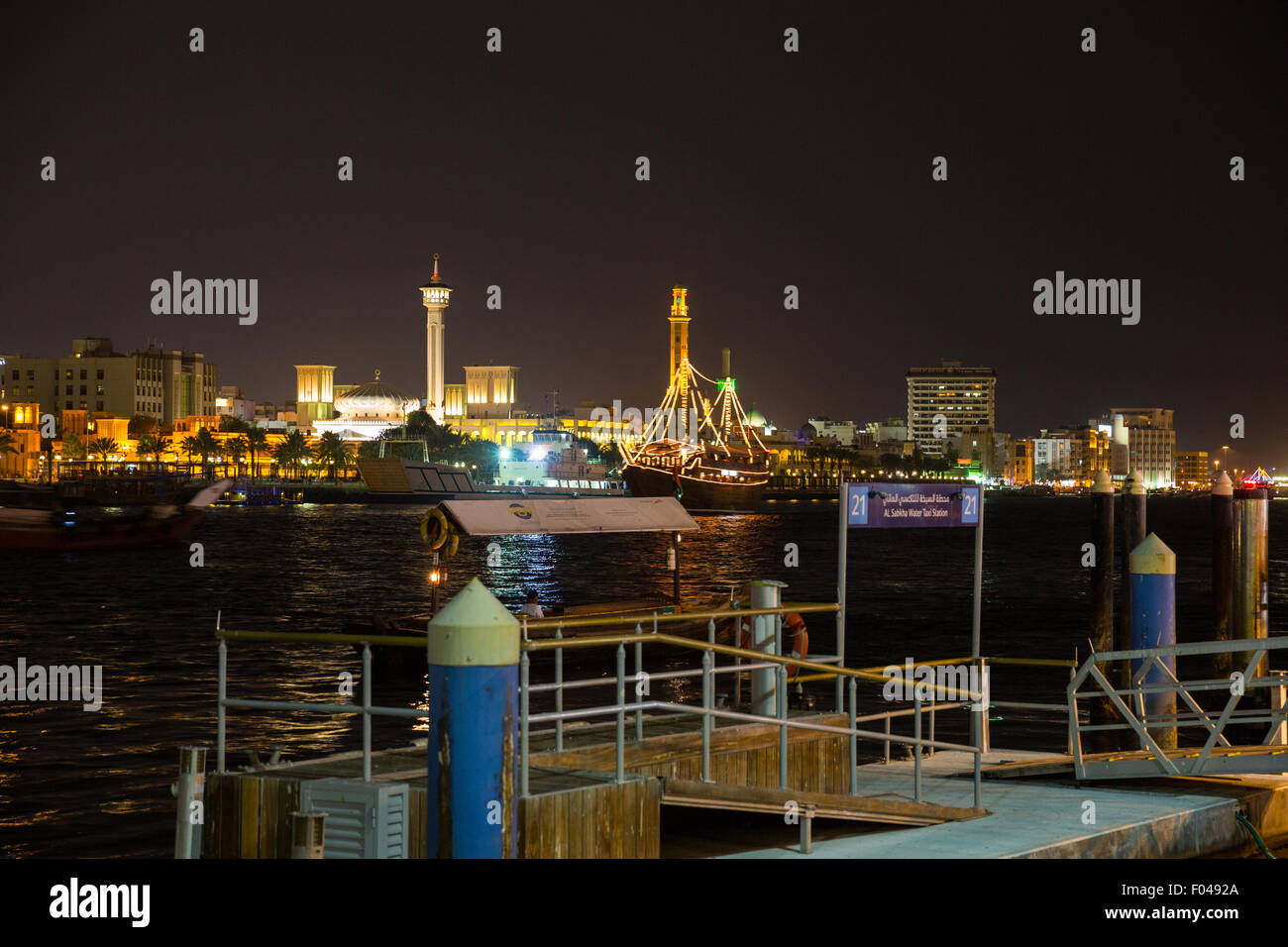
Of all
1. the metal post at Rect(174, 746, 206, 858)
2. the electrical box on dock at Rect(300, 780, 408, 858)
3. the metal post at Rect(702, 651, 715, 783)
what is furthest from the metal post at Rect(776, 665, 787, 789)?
the metal post at Rect(174, 746, 206, 858)

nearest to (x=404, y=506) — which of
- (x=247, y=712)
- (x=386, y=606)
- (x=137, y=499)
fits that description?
(x=137, y=499)

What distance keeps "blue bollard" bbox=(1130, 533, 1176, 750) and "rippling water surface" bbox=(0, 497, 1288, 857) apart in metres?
8.93

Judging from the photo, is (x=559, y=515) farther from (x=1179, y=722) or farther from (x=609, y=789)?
(x=609, y=789)

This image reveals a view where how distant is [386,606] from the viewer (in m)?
59.2

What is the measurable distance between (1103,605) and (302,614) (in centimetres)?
4154

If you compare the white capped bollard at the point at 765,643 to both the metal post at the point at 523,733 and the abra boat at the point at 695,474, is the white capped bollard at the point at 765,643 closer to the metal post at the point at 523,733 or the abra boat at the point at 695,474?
the metal post at the point at 523,733

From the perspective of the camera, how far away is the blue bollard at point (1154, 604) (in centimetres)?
1778

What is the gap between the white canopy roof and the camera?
89.2 ft

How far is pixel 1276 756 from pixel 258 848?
10948 millimetres

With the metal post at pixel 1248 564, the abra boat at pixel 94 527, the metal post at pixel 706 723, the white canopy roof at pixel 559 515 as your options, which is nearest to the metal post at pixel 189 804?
the metal post at pixel 706 723

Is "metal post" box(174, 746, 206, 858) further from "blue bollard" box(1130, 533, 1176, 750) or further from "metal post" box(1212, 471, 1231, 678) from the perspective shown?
"metal post" box(1212, 471, 1231, 678)

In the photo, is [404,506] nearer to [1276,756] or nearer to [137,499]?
[137,499]

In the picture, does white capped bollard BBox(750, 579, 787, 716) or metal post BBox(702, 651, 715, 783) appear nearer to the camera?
metal post BBox(702, 651, 715, 783)

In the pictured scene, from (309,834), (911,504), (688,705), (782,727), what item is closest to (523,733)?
(309,834)
